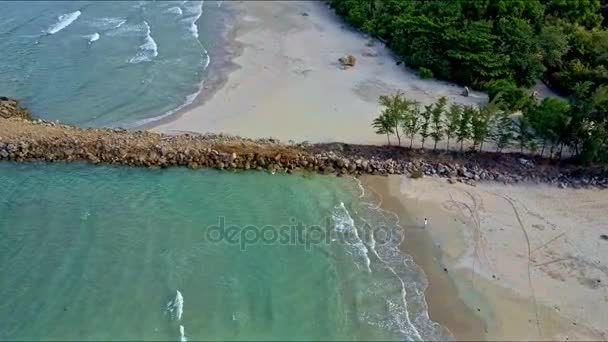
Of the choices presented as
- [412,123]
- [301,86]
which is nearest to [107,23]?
[301,86]

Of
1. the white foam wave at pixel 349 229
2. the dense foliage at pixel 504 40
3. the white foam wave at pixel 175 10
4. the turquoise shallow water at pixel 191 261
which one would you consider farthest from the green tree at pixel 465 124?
the white foam wave at pixel 175 10

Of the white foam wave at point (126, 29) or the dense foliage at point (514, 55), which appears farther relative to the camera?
the white foam wave at point (126, 29)

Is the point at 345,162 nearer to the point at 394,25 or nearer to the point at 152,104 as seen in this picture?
the point at 152,104

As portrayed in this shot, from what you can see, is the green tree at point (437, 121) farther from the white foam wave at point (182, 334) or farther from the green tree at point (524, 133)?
the white foam wave at point (182, 334)

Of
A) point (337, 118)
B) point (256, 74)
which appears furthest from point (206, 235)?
point (256, 74)

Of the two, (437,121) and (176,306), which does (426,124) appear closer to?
(437,121)
